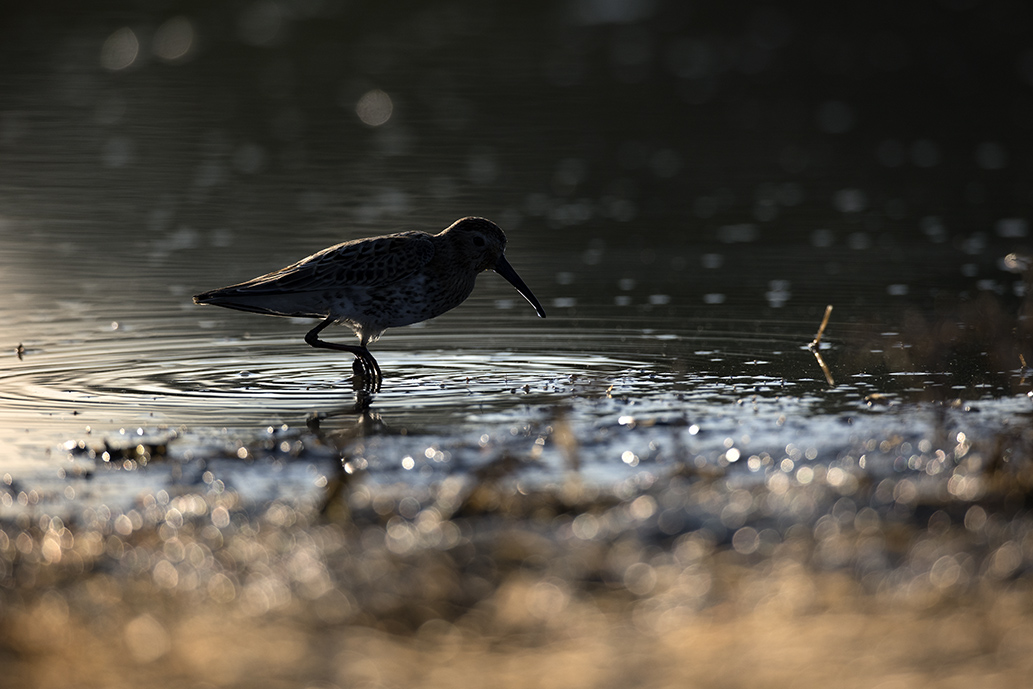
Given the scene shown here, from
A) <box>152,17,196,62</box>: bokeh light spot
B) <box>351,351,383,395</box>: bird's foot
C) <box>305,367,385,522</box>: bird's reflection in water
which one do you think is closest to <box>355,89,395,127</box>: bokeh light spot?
<box>152,17,196,62</box>: bokeh light spot

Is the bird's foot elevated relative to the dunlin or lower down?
lower down

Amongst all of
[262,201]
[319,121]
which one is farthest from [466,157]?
[319,121]

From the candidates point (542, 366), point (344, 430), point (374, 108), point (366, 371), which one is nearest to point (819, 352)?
point (542, 366)

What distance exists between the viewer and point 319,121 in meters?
26.6

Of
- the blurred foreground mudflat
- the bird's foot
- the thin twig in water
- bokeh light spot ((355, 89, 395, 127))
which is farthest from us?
bokeh light spot ((355, 89, 395, 127))

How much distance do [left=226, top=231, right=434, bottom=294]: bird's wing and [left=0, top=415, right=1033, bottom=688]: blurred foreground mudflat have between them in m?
3.62

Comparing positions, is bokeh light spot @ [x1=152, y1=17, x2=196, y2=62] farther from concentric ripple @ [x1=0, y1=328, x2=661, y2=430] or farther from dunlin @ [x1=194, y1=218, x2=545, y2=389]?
dunlin @ [x1=194, y1=218, x2=545, y2=389]

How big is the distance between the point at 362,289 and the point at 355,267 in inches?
7.3

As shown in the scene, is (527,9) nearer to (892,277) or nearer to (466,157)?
(466,157)

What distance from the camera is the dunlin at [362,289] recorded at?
9375mm

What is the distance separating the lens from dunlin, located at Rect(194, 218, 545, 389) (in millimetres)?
9375

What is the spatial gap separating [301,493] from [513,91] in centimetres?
2488

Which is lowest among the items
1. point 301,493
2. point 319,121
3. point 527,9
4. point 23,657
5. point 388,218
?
point 23,657

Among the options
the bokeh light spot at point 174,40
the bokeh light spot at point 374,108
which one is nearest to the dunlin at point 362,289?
the bokeh light spot at point 374,108
